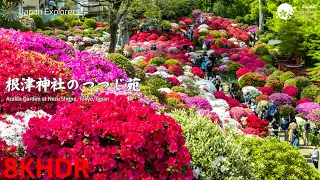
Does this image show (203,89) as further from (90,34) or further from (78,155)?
(90,34)

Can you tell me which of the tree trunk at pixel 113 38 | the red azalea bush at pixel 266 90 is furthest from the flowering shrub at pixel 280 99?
the tree trunk at pixel 113 38

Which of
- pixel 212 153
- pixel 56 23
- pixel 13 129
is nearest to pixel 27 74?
pixel 13 129

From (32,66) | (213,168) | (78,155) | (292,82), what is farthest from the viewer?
(292,82)

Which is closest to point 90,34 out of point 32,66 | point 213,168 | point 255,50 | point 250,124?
point 255,50

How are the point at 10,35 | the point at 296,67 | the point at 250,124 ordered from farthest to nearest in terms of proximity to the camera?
the point at 296,67
the point at 250,124
the point at 10,35

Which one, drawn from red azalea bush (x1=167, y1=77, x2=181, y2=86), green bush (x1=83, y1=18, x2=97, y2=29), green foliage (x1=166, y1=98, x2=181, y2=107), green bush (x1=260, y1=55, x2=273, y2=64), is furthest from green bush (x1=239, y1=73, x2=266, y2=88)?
green bush (x1=83, y1=18, x2=97, y2=29)

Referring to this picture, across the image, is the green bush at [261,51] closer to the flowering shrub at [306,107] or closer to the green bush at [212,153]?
the flowering shrub at [306,107]

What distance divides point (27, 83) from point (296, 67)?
34.0m

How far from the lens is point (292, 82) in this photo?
2867 centimetres

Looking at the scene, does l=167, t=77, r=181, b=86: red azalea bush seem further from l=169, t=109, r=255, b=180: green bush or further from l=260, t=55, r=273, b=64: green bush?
l=260, t=55, r=273, b=64: green bush

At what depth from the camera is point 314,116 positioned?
23047 mm

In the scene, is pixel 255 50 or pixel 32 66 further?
pixel 255 50

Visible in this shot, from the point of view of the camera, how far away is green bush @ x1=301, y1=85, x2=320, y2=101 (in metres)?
27.1

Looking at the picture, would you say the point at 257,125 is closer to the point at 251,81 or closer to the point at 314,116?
the point at 314,116
